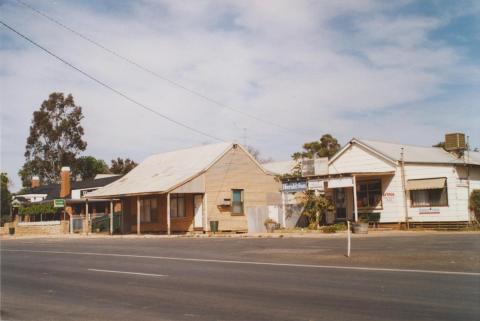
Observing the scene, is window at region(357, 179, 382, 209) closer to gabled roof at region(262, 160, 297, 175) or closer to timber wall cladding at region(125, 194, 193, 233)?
timber wall cladding at region(125, 194, 193, 233)

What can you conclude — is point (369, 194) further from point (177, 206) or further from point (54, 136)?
point (54, 136)

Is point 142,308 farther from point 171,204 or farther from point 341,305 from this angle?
point 171,204

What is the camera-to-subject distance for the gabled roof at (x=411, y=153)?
29.6 meters

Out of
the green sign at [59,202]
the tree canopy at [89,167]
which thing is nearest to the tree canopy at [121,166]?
the tree canopy at [89,167]

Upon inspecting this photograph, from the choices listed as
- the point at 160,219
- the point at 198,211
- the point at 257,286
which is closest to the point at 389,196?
the point at 198,211

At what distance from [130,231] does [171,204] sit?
5625mm

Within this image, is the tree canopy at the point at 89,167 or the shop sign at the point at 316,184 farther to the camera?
the tree canopy at the point at 89,167

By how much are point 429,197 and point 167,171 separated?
61.4 feet

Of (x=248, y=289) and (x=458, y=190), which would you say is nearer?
(x=248, y=289)

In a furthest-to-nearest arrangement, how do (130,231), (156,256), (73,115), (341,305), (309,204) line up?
(73,115) → (130,231) → (309,204) → (156,256) → (341,305)

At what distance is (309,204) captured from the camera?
3231 cm

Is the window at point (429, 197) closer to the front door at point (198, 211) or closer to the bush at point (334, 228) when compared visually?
the bush at point (334, 228)

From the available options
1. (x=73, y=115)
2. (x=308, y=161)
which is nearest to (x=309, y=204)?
(x=308, y=161)

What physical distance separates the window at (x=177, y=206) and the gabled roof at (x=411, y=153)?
10787 millimetres
